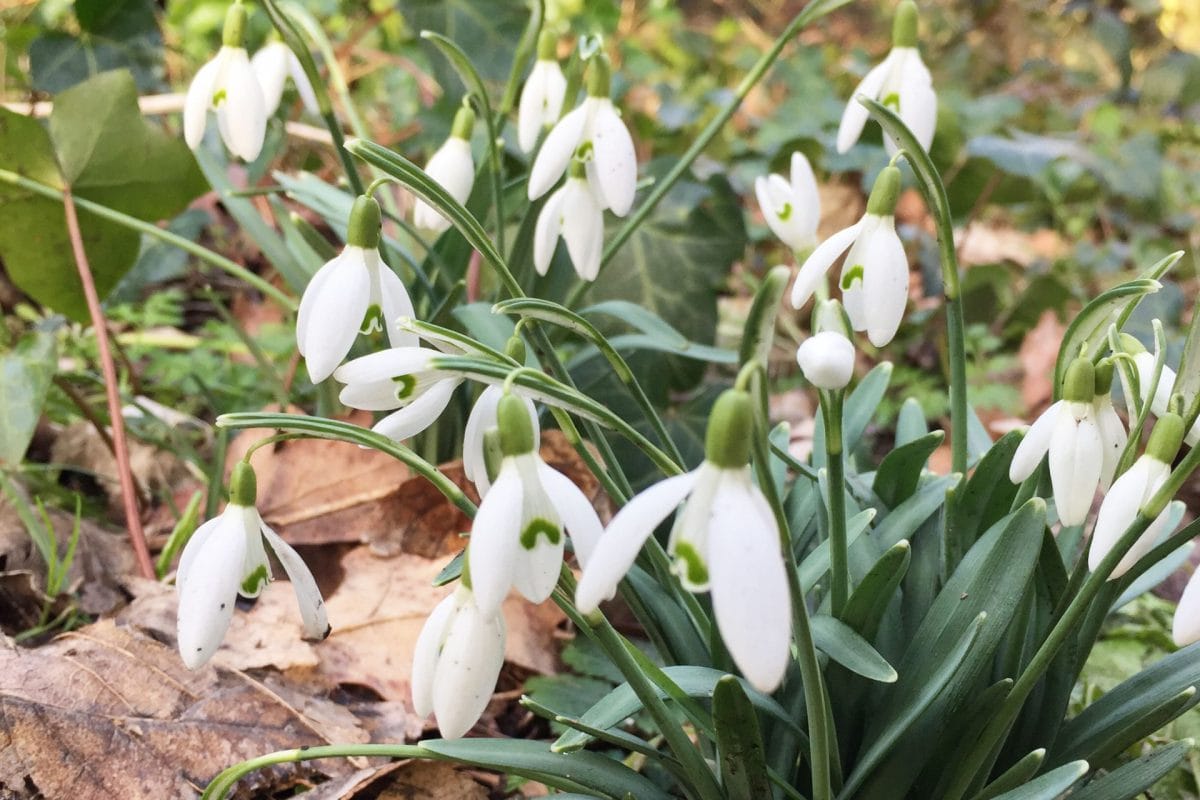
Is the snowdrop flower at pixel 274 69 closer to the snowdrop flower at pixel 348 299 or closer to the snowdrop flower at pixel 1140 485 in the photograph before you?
the snowdrop flower at pixel 348 299

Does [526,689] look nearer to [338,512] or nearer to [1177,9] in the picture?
[338,512]

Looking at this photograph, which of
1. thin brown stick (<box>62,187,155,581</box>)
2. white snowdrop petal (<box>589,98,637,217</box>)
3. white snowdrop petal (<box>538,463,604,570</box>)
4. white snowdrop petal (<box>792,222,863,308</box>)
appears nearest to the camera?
white snowdrop petal (<box>538,463,604,570</box>)

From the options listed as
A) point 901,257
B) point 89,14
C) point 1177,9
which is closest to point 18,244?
point 89,14

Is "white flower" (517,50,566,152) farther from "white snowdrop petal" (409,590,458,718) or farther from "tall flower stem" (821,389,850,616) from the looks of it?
"white snowdrop petal" (409,590,458,718)

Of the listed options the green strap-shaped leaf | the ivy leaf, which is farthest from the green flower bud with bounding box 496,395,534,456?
the ivy leaf

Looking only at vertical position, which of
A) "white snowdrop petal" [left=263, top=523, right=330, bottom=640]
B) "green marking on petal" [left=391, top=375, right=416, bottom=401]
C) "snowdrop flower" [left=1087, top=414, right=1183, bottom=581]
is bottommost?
"white snowdrop petal" [left=263, top=523, right=330, bottom=640]

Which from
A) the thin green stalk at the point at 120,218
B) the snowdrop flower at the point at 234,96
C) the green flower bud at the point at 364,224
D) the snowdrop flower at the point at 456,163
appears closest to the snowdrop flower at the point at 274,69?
the snowdrop flower at the point at 234,96

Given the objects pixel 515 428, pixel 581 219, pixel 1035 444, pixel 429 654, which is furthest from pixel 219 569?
pixel 1035 444
